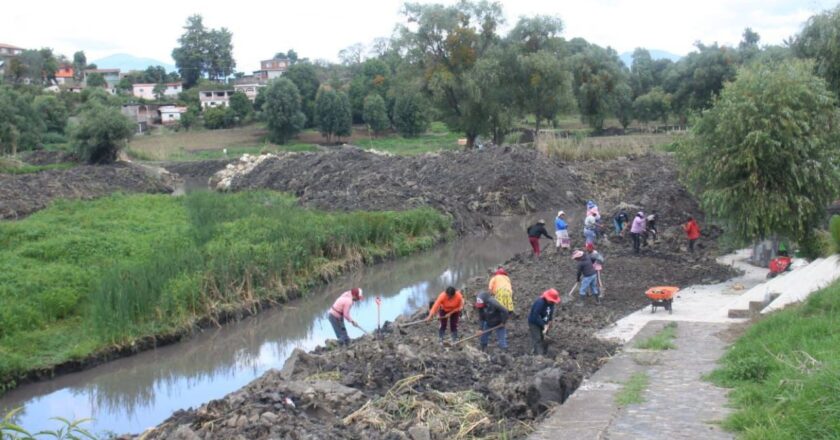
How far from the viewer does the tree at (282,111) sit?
7156 centimetres

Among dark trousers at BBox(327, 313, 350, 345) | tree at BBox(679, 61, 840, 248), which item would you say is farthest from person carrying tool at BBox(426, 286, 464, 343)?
tree at BBox(679, 61, 840, 248)

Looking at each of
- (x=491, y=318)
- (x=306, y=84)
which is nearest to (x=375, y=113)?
(x=306, y=84)

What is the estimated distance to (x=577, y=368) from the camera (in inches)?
454

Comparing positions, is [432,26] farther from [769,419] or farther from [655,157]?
[769,419]

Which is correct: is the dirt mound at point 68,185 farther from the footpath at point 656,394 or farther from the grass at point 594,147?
the footpath at point 656,394

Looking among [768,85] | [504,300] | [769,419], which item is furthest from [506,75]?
[769,419]

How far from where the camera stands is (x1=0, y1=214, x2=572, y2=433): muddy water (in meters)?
14.0

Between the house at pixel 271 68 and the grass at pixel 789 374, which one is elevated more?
the house at pixel 271 68

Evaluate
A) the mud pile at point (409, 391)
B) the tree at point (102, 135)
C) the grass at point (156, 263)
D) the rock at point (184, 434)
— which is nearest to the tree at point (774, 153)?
the mud pile at point (409, 391)

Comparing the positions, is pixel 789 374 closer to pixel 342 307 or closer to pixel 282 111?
pixel 342 307

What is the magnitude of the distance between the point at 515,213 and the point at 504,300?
77.4 ft

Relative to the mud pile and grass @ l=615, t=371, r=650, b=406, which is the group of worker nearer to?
the mud pile

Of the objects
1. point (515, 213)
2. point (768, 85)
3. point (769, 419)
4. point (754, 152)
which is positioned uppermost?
point (768, 85)

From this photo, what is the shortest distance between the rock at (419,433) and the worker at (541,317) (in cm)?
455
